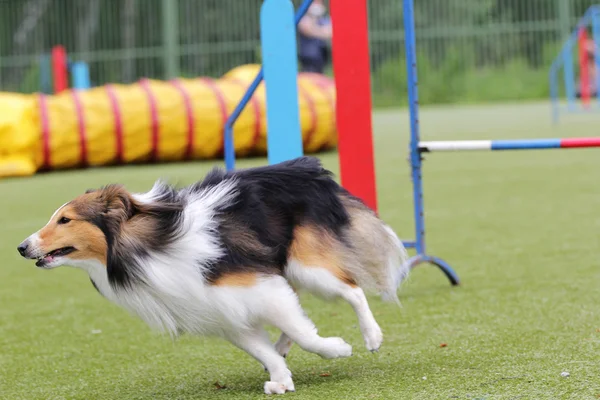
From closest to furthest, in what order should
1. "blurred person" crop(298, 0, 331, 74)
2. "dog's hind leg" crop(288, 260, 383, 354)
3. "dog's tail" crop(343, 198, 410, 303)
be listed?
"dog's hind leg" crop(288, 260, 383, 354), "dog's tail" crop(343, 198, 410, 303), "blurred person" crop(298, 0, 331, 74)

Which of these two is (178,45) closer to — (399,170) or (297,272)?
(399,170)

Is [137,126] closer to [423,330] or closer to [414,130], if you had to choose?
[414,130]

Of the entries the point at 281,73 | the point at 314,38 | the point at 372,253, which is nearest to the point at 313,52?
the point at 314,38

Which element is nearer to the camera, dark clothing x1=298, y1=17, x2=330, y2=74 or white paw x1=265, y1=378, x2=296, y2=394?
white paw x1=265, y1=378, x2=296, y2=394

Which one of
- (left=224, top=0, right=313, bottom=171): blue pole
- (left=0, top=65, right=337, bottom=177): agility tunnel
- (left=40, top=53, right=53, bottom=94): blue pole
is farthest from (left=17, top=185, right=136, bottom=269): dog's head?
(left=40, top=53, right=53, bottom=94): blue pole

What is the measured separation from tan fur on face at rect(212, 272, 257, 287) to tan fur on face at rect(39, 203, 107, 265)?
0.39 meters

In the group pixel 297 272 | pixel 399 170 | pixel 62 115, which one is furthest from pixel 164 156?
pixel 297 272

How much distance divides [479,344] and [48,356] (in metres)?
1.81

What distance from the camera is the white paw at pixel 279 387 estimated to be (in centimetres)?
344

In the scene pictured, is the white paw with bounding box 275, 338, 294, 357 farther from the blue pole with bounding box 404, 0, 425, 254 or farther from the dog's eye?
the blue pole with bounding box 404, 0, 425, 254

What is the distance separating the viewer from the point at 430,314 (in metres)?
4.62

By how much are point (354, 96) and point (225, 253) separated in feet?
5.75

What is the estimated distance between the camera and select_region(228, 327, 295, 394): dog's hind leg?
3.46 meters

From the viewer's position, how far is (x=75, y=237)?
3.30 metres
